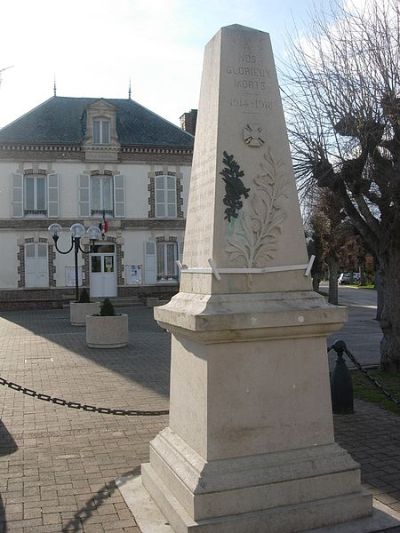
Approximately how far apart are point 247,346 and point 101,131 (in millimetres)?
28178

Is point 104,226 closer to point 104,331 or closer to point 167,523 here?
point 104,331

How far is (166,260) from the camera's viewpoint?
103ft

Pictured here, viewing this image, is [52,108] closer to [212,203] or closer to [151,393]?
[151,393]

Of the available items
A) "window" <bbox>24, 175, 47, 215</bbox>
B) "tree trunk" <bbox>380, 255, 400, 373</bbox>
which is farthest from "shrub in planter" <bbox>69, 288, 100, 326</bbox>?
"tree trunk" <bbox>380, 255, 400, 373</bbox>

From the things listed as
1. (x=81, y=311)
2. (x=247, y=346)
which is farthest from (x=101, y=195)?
(x=247, y=346)

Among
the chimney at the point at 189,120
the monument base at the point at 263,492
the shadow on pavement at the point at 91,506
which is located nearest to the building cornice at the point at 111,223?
the chimney at the point at 189,120

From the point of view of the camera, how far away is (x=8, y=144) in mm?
28953

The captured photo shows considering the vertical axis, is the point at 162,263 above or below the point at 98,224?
below

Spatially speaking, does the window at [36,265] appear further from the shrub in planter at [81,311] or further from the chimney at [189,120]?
the chimney at [189,120]

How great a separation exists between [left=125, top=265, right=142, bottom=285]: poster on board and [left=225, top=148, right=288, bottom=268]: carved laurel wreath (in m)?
26.7

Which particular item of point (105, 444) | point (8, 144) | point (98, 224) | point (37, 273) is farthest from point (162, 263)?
point (105, 444)

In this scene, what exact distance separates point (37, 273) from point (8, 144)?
21.4 feet

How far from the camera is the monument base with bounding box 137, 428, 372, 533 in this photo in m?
3.61

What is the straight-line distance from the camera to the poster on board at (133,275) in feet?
100
